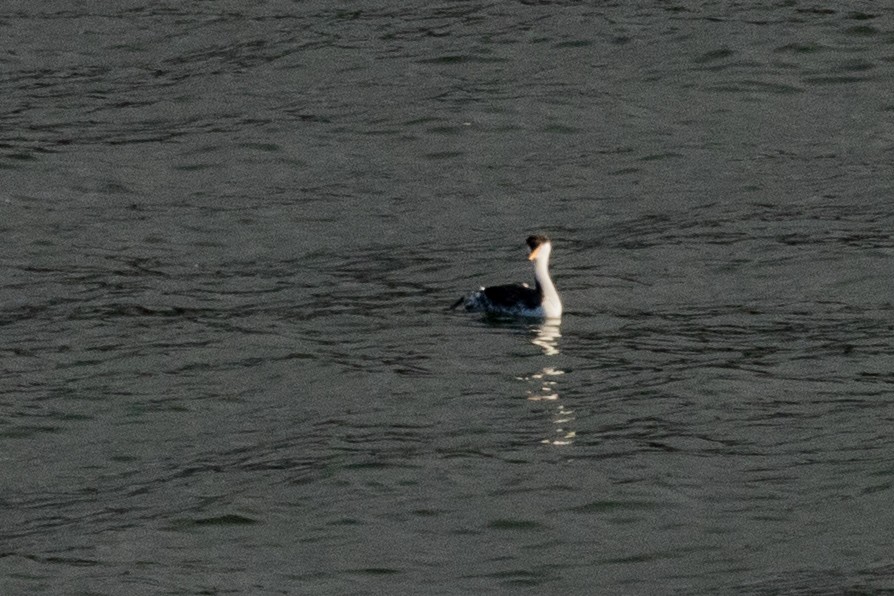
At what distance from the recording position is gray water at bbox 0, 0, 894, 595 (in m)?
14.8

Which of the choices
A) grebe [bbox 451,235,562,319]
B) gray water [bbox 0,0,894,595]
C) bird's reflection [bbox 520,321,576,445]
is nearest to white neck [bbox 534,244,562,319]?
grebe [bbox 451,235,562,319]

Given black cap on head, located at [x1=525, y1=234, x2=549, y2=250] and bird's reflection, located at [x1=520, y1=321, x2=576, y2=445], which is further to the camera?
black cap on head, located at [x1=525, y1=234, x2=549, y2=250]

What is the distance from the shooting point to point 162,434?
17234 mm

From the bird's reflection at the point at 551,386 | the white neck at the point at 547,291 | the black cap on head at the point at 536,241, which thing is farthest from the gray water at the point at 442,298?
the black cap on head at the point at 536,241

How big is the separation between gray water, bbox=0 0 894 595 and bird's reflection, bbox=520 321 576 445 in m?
0.06

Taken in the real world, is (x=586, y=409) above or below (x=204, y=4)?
below

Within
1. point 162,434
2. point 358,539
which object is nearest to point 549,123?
point 162,434

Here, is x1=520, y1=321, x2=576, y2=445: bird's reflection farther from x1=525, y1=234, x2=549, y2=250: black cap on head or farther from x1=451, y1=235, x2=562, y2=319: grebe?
x1=525, y1=234, x2=549, y2=250: black cap on head

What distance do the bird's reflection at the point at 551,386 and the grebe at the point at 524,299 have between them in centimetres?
19

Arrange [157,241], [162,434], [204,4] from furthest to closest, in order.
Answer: [204,4]
[157,241]
[162,434]

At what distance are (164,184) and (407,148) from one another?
3360 millimetres

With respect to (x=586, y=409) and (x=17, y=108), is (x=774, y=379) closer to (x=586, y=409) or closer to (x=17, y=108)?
(x=586, y=409)

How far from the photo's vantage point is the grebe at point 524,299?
68.9ft

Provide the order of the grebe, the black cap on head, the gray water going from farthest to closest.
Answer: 1. the black cap on head
2. the grebe
3. the gray water
